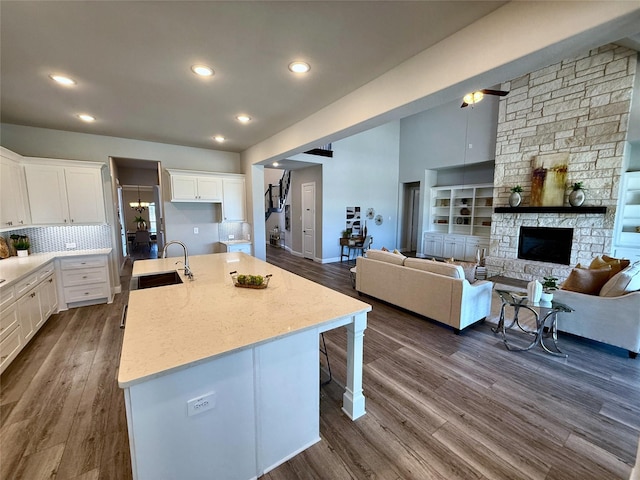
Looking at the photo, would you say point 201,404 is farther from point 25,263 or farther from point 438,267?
point 25,263

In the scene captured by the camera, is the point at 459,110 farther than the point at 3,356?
Yes

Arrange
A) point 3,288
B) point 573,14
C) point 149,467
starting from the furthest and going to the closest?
point 3,288, point 573,14, point 149,467

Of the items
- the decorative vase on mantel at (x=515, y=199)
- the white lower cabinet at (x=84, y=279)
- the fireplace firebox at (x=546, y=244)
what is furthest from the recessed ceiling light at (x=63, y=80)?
the fireplace firebox at (x=546, y=244)

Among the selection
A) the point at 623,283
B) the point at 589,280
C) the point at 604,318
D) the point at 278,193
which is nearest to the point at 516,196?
the point at 589,280

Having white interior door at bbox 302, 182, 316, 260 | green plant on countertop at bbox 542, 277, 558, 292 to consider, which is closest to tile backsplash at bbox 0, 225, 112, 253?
white interior door at bbox 302, 182, 316, 260

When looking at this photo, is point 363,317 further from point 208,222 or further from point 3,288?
point 208,222

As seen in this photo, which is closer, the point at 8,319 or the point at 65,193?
the point at 8,319

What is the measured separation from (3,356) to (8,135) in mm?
3360

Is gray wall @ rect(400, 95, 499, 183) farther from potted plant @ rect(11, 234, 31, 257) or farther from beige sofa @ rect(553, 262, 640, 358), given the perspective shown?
potted plant @ rect(11, 234, 31, 257)

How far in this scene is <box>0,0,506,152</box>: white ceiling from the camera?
5.48ft

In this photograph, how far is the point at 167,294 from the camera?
85.4 inches

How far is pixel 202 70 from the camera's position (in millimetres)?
2373

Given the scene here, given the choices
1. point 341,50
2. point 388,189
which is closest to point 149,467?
point 341,50

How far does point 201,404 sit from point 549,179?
6980 mm
